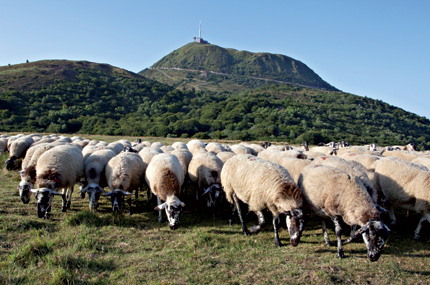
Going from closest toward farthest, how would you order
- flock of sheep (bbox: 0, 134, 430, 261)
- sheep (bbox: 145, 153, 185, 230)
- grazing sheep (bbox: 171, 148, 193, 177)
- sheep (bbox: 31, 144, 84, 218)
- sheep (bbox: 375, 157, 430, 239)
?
flock of sheep (bbox: 0, 134, 430, 261)
sheep (bbox: 375, 157, 430, 239)
sheep (bbox: 145, 153, 185, 230)
sheep (bbox: 31, 144, 84, 218)
grazing sheep (bbox: 171, 148, 193, 177)

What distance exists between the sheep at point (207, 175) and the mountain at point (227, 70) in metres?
103

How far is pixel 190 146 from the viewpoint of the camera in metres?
16.8

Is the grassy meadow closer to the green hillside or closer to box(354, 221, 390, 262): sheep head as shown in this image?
box(354, 221, 390, 262): sheep head

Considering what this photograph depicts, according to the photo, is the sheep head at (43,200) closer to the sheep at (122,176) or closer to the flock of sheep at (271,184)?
the flock of sheep at (271,184)

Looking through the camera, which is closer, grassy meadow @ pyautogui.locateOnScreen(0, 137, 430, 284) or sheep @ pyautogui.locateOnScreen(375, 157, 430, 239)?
grassy meadow @ pyautogui.locateOnScreen(0, 137, 430, 284)

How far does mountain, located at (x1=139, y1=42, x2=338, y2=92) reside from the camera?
130 meters

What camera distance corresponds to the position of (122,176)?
9.15m

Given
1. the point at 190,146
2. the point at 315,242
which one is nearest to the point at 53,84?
the point at 190,146

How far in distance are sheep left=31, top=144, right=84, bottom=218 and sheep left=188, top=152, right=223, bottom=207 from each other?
4509 mm

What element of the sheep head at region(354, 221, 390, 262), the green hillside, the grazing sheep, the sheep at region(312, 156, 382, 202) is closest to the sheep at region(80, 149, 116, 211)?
the grazing sheep

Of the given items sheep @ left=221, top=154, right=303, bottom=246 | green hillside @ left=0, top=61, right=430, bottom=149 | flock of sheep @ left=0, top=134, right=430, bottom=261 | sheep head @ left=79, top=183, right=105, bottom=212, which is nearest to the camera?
flock of sheep @ left=0, top=134, right=430, bottom=261

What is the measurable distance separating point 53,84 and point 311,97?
227 feet

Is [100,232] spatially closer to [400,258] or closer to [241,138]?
[400,258]

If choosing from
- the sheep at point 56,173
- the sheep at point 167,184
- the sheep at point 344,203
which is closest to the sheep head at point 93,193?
the sheep at point 56,173
